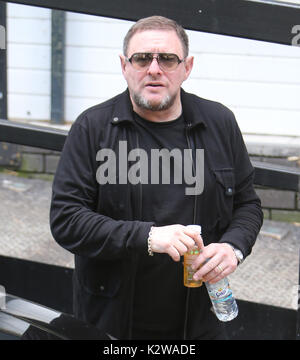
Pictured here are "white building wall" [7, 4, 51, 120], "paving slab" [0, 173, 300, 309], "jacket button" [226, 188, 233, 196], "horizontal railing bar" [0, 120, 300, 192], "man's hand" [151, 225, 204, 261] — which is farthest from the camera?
"white building wall" [7, 4, 51, 120]

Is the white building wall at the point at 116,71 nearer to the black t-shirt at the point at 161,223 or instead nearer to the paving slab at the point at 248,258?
the paving slab at the point at 248,258

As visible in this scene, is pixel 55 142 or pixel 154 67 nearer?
pixel 154 67

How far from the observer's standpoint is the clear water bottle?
2.48m

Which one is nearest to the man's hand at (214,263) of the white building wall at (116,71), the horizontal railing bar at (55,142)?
the horizontal railing bar at (55,142)

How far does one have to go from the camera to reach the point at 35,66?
6.80 meters

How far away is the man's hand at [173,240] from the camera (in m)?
2.24

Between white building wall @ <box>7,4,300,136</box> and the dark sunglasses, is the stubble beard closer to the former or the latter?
the dark sunglasses

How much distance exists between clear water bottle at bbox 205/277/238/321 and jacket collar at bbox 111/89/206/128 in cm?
61

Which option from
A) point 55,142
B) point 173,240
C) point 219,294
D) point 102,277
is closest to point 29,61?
point 55,142

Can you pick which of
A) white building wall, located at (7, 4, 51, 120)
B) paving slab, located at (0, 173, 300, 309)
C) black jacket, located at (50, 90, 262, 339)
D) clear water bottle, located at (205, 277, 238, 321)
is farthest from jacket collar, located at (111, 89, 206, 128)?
white building wall, located at (7, 4, 51, 120)

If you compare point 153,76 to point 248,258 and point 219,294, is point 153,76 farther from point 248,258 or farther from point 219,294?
point 248,258

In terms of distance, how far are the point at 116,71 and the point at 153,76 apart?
4249 millimetres

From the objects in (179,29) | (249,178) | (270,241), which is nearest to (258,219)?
(249,178)

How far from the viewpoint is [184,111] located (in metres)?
2.60
